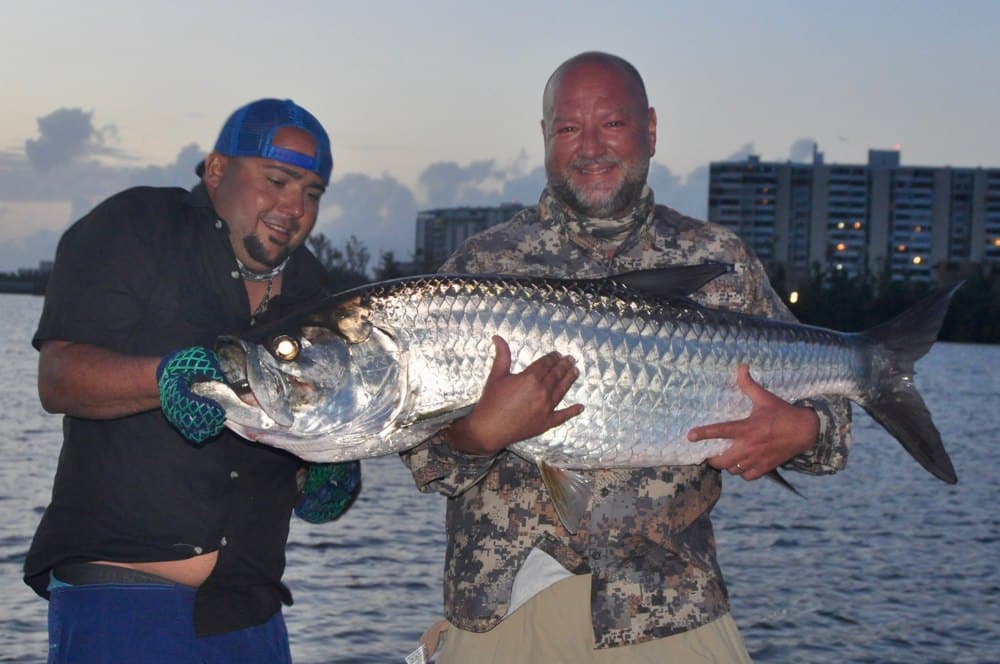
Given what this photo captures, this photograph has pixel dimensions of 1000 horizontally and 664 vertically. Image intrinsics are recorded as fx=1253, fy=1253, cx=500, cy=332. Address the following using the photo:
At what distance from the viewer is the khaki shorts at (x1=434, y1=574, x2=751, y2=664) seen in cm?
427

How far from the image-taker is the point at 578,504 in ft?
13.9

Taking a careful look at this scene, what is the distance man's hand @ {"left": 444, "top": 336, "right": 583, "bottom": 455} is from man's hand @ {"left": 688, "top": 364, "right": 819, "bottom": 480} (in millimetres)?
552

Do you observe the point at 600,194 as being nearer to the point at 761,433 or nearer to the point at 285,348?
the point at 761,433

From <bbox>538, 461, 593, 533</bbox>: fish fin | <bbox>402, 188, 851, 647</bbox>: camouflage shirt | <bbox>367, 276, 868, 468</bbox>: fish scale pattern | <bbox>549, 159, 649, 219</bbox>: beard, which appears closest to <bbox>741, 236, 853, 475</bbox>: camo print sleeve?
<bbox>402, 188, 851, 647</bbox>: camouflage shirt

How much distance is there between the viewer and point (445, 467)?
425 cm

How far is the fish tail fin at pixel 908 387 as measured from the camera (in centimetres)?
459

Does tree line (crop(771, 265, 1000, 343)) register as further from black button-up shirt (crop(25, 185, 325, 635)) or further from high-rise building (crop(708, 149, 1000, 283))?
black button-up shirt (crop(25, 185, 325, 635))

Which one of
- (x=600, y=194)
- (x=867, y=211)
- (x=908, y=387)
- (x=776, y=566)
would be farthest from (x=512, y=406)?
(x=867, y=211)

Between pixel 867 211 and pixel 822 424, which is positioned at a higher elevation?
pixel 867 211

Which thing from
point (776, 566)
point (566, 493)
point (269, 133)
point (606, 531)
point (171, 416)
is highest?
point (269, 133)

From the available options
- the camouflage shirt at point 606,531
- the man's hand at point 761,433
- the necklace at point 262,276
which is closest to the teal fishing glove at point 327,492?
the camouflage shirt at point 606,531

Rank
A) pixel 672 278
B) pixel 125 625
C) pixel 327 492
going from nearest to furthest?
pixel 125 625 → pixel 672 278 → pixel 327 492

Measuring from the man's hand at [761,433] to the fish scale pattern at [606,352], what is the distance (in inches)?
1.7

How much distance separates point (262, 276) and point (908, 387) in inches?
96.4
